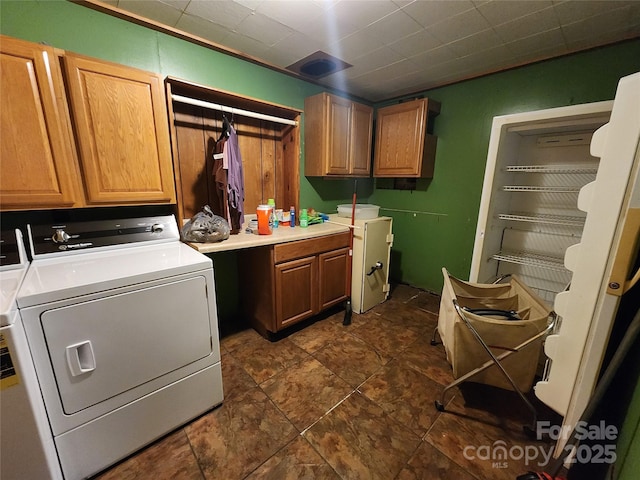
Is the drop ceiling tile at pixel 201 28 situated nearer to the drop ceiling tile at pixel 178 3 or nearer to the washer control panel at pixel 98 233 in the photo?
the drop ceiling tile at pixel 178 3

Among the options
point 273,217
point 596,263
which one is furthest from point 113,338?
point 596,263

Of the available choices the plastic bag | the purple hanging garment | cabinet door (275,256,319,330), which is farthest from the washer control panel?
cabinet door (275,256,319,330)

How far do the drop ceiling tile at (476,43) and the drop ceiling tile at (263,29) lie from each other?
128cm

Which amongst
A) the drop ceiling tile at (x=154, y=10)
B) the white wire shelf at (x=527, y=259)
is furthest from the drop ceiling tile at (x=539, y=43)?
the drop ceiling tile at (x=154, y=10)

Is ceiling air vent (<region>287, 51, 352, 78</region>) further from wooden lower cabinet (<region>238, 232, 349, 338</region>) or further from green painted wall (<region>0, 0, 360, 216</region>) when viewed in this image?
wooden lower cabinet (<region>238, 232, 349, 338</region>)

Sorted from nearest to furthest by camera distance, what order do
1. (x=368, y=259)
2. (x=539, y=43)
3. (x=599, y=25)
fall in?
(x=599, y=25) < (x=539, y=43) < (x=368, y=259)

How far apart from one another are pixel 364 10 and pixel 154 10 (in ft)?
4.42

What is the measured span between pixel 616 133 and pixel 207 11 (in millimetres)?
2247

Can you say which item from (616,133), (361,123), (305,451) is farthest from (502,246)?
(305,451)

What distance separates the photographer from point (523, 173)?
2.25 m

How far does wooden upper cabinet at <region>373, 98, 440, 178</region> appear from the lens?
271 cm

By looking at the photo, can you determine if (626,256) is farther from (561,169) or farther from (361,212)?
(361,212)

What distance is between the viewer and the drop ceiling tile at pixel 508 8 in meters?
1.50

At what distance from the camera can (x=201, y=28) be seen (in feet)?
5.99
